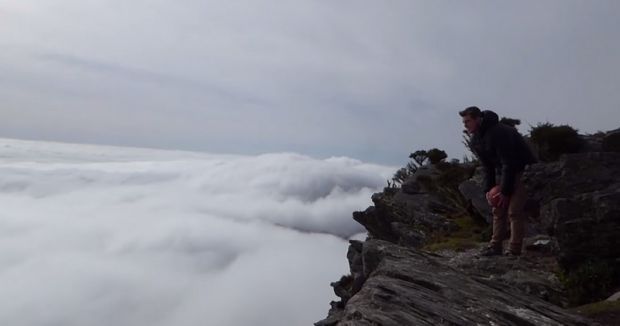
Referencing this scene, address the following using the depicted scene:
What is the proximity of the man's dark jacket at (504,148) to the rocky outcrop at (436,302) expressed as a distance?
10.5 feet

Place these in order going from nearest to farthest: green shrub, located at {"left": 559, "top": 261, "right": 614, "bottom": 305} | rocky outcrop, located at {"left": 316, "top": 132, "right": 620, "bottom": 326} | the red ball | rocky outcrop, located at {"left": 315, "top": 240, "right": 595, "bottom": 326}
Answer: rocky outcrop, located at {"left": 315, "top": 240, "right": 595, "bottom": 326} → rocky outcrop, located at {"left": 316, "top": 132, "right": 620, "bottom": 326} → green shrub, located at {"left": 559, "top": 261, "right": 614, "bottom": 305} → the red ball

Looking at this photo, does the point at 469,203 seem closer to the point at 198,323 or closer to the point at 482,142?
the point at 482,142

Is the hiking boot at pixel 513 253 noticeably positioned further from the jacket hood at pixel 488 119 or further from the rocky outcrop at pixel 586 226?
the jacket hood at pixel 488 119

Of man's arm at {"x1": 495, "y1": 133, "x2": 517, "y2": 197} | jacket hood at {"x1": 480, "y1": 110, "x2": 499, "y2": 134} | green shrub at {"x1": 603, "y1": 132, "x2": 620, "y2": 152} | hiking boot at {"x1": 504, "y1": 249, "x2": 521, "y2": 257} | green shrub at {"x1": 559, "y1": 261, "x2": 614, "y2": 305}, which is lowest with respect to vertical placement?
green shrub at {"x1": 559, "y1": 261, "x2": 614, "y2": 305}

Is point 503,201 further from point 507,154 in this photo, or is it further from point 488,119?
point 488,119

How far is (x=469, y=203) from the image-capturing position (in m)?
18.0

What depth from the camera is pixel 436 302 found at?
6250 millimetres

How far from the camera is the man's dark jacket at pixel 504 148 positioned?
33.3 feet

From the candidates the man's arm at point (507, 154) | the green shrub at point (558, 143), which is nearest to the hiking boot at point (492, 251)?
the man's arm at point (507, 154)

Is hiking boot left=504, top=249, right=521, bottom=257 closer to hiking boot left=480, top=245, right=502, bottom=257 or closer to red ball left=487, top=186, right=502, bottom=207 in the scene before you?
→ hiking boot left=480, top=245, right=502, bottom=257

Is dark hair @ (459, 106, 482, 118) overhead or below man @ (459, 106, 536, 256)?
overhead

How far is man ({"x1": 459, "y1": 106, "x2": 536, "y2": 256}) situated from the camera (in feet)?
33.4

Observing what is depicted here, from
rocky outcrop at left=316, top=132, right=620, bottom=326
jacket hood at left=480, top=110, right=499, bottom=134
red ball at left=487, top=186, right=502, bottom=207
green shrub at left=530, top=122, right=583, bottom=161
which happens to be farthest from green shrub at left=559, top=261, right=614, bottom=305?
green shrub at left=530, top=122, right=583, bottom=161

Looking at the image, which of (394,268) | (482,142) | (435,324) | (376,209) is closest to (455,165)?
(376,209)
